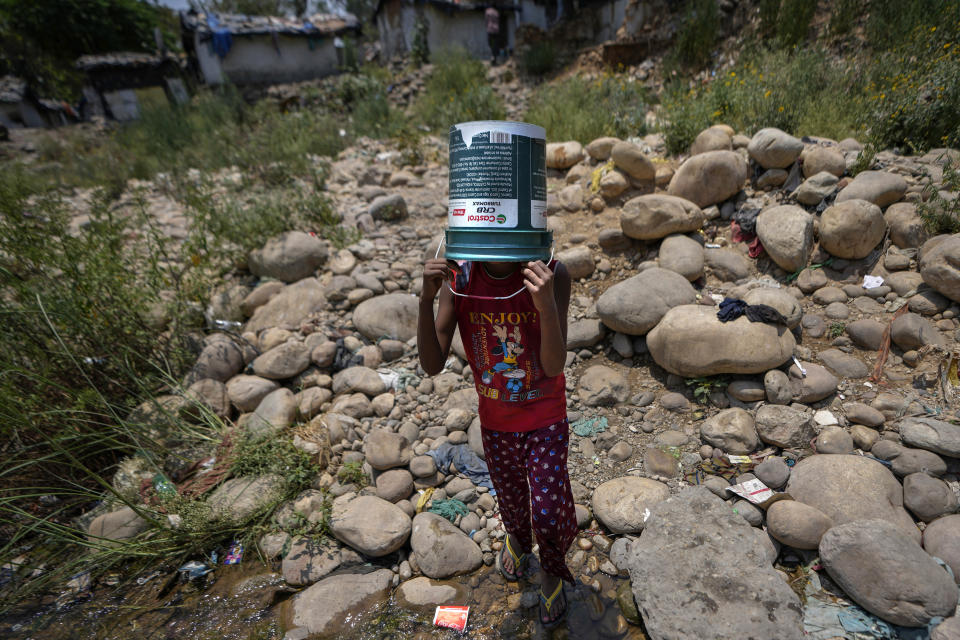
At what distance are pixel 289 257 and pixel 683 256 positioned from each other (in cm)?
369

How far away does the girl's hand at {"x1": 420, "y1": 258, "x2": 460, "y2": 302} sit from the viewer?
1.48m

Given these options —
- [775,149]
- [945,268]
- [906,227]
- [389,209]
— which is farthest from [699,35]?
[945,268]

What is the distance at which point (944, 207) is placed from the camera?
3.07m

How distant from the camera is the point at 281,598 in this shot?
2.35m

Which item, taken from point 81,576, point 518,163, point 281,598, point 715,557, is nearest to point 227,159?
point 81,576

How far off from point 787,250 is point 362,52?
18.4 m

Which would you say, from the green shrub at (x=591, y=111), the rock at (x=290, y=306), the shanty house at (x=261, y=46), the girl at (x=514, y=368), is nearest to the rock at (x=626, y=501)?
the girl at (x=514, y=368)

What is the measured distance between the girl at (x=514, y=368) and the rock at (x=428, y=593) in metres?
0.62

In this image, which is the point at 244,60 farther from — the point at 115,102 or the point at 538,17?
the point at 538,17

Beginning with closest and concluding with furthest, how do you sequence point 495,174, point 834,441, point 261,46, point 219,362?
point 495,174 → point 834,441 → point 219,362 → point 261,46

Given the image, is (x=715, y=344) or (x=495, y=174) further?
(x=715, y=344)

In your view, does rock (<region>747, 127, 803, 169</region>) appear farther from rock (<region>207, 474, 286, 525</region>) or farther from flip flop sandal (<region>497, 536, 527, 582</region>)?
rock (<region>207, 474, 286, 525</region>)

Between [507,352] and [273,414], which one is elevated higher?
[507,352]

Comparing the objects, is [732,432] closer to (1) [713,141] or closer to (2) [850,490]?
(2) [850,490]
